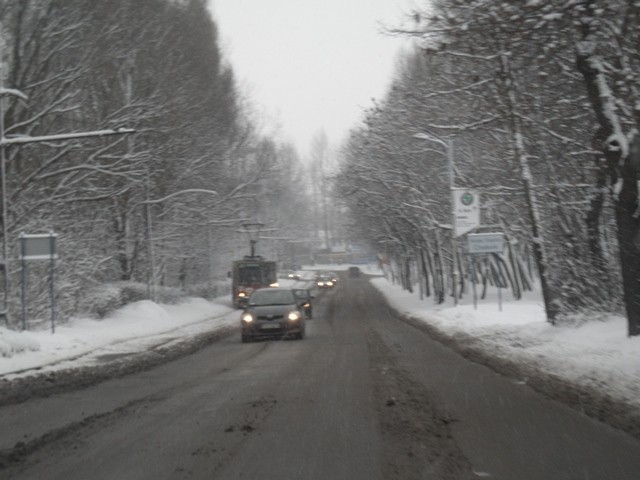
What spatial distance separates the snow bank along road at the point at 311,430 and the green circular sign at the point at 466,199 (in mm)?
15861

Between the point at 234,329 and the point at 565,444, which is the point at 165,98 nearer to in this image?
the point at 234,329

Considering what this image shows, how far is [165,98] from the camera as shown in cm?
3469

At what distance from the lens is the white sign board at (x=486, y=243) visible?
30.6m

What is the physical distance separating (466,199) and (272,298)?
935 centimetres

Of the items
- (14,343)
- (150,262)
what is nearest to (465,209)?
(150,262)

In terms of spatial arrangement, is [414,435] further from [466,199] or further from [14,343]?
[466,199]

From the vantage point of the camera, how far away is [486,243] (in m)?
30.8

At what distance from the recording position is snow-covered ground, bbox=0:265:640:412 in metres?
13.0

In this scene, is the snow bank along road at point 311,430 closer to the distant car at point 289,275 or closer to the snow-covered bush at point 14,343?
the snow-covered bush at point 14,343

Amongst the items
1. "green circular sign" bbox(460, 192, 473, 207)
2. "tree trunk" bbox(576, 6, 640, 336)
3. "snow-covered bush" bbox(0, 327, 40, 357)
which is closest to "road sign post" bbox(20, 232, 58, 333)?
"snow-covered bush" bbox(0, 327, 40, 357)

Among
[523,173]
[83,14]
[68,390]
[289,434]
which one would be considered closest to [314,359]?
[68,390]

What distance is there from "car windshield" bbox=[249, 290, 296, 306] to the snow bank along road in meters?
9.72

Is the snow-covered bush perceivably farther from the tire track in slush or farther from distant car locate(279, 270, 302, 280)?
distant car locate(279, 270, 302, 280)

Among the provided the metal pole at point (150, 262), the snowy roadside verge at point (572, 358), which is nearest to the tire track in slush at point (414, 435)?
the snowy roadside verge at point (572, 358)
